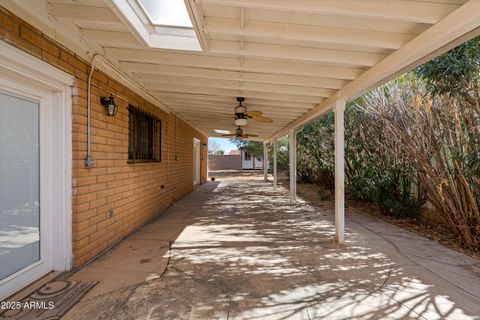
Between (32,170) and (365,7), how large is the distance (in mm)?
3506

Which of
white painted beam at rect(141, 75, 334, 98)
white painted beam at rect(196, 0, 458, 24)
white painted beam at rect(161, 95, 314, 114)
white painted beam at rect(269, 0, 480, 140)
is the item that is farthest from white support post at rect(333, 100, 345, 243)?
white painted beam at rect(196, 0, 458, 24)

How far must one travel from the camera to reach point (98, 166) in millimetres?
3418

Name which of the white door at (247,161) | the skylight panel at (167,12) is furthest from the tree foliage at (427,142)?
the white door at (247,161)

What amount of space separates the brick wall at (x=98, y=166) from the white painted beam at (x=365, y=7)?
Result: 1.63 meters

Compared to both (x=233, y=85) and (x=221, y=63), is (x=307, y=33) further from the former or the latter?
(x=233, y=85)

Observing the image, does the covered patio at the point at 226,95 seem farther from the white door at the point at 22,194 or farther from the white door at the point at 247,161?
the white door at the point at 247,161

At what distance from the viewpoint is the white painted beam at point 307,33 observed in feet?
8.41

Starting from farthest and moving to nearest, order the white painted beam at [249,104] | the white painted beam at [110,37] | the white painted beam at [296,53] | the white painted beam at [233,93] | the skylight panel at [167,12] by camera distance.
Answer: the white painted beam at [249,104] → the white painted beam at [233,93] → the white painted beam at [296,53] → the white painted beam at [110,37] → the skylight panel at [167,12]

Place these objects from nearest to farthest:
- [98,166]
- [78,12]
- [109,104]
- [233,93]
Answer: [78,12] → [98,166] → [109,104] → [233,93]

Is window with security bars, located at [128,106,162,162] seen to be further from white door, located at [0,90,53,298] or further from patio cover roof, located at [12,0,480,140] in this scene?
white door, located at [0,90,53,298]

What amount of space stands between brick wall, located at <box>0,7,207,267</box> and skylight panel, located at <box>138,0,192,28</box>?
102cm

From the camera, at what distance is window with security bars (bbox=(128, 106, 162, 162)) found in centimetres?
461

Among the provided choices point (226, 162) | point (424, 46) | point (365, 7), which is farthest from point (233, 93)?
Answer: point (226, 162)

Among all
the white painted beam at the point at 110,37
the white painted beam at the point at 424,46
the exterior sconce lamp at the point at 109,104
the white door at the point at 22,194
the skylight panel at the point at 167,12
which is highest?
the skylight panel at the point at 167,12
